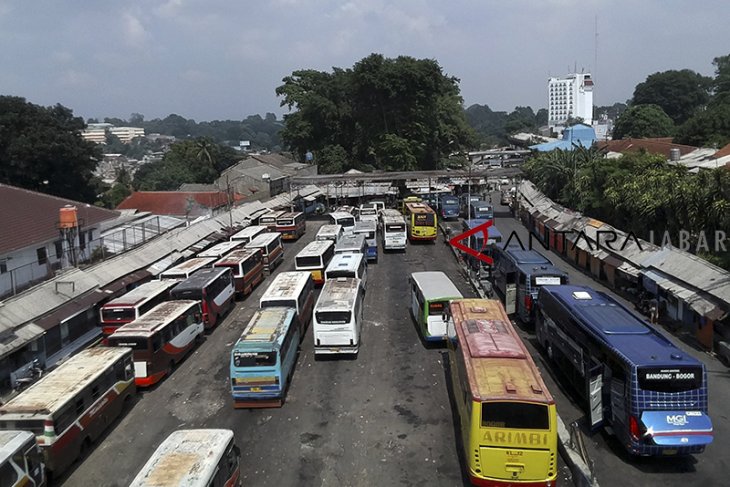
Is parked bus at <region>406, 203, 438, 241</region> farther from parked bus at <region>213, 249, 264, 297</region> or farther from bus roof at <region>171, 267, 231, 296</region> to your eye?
bus roof at <region>171, 267, 231, 296</region>

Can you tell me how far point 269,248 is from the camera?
3534 centimetres

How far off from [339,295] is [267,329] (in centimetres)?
403

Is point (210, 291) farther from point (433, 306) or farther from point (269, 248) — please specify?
point (269, 248)

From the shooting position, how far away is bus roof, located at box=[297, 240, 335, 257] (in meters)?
30.7

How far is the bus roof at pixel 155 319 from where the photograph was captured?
18.3 metres

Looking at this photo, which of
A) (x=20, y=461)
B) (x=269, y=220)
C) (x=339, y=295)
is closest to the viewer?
(x=20, y=461)

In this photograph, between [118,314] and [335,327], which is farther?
[118,314]

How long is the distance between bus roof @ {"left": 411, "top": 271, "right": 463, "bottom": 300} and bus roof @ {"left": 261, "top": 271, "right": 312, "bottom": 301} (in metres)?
4.80

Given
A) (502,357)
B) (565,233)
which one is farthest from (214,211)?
(502,357)

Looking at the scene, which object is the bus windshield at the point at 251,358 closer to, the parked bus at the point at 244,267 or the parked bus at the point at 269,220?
the parked bus at the point at 244,267

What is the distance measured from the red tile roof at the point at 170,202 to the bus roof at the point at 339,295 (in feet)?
107

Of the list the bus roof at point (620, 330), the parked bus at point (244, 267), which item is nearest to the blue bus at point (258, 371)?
the bus roof at point (620, 330)

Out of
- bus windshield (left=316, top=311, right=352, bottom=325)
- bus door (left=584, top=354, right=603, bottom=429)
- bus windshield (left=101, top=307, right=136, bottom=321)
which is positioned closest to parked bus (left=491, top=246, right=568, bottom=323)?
bus windshield (left=316, top=311, right=352, bottom=325)

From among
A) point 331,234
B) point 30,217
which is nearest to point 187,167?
point 331,234
